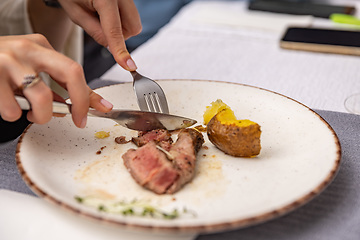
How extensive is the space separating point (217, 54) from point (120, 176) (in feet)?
3.51

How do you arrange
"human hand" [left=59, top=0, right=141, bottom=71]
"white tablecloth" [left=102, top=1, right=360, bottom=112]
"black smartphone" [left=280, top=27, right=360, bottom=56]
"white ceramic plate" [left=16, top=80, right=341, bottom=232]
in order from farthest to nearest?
"black smartphone" [left=280, top=27, right=360, bottom=56] → "white tablecloth" [left=102, top=1, right=360, bottom=112] → "human hand" [left=59, top=0, right=141, bottom=71] → "white ceramic plate" [left=16, top=80, right=341, bottom=232]

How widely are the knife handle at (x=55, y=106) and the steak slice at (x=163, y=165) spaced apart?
165 mm

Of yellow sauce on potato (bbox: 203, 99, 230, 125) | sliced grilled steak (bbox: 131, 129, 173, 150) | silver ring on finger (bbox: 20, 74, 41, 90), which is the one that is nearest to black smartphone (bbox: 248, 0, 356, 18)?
yellow sauce on potato (bbox: 203, 99, 230, 125)

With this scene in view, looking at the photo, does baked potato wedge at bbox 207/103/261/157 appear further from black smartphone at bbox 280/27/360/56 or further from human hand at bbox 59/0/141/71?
black smartphone at bbox 280/27/360/56

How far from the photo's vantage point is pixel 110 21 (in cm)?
124

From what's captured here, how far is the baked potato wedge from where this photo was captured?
94cm

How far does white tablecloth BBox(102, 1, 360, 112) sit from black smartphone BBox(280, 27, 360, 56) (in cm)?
3

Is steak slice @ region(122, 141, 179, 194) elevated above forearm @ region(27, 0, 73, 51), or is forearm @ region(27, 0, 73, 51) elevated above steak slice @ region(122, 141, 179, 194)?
steak slice @ region(122, 141, 179, 194)

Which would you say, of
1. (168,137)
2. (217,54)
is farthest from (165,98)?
(217,54)

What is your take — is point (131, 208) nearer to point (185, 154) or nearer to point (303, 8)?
point (185, 154)

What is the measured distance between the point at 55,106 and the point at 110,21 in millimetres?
434

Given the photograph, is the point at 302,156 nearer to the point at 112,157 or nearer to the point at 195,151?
the point at 195,151

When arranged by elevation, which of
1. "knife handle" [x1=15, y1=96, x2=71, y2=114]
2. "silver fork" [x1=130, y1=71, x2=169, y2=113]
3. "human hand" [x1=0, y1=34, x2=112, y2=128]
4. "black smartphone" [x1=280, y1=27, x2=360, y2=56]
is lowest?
"black smartphone" [x1=280, y1=27, x2=360, y2=56]

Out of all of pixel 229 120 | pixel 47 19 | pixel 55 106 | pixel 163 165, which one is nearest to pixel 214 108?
pixel 229 120
